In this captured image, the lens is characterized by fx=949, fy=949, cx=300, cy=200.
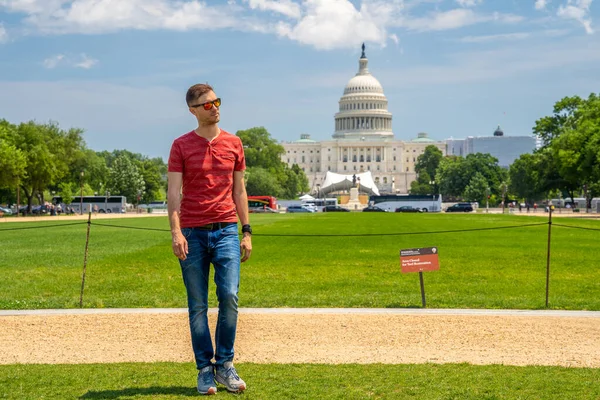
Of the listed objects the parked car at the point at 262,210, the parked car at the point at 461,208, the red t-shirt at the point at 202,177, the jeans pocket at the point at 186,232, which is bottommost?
the parked car at the point at 262,210

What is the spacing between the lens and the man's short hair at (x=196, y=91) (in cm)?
924

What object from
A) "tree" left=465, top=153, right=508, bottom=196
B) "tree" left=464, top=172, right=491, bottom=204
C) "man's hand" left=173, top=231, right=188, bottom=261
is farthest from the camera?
"tree" left=465, top=153, right=508, bottom=196

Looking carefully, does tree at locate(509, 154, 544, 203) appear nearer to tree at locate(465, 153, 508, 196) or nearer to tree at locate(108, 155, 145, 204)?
tree at locate(465, 153, 508, 196)

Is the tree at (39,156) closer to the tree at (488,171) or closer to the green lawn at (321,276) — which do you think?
the green lawn at (321,276)

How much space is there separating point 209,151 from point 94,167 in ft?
452

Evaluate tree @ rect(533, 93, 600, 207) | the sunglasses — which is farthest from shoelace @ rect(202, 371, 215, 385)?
tree @ rect(533, 93, 600, 207)

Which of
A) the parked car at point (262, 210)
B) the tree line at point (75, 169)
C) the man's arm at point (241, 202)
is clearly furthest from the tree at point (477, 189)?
the man's arm at point (241, 202)

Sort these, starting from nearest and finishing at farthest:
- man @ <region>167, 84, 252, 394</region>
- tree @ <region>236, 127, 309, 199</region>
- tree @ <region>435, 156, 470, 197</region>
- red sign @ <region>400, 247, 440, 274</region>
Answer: man @ <region>167, 84, 252, 394</region> < red sign @ <region>400, 247, 440, 274</region> < tree @ <region>435, 156, 470, 197</region> < tree @ <region>236, 127, 309, 199</region>

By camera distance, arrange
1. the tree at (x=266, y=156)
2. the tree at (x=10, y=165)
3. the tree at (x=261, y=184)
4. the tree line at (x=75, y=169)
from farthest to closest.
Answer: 1. the tree at (x=266, y=156)
2. the tree at (x=261, y=184)
3. the tree line at (x=75, y=169)
4. the tree at (x=10, y=165)

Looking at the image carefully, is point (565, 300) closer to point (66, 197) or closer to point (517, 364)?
point (517, 364)

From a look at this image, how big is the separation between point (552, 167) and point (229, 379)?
330 feet

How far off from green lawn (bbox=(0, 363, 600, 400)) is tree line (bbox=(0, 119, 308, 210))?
3632 cm

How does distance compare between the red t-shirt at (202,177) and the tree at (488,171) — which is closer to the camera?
the red t-shirt at (202,177)

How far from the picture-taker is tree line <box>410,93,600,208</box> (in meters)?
80.6
